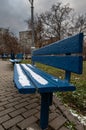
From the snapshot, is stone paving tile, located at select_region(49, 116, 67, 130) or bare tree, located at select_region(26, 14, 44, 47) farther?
bare tree, located at select_region(26, 14, 44, 47)

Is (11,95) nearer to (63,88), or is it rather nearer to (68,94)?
(68,94)

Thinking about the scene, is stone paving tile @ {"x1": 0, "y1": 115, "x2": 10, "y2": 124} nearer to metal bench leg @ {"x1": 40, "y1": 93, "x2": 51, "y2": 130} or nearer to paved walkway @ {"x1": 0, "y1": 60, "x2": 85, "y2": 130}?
paved walkway @ {"x1": 0, "y1": 60, "x2": 85, "y2": 130}

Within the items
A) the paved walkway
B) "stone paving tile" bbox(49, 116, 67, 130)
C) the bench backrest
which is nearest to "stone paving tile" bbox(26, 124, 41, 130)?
the paved walkway

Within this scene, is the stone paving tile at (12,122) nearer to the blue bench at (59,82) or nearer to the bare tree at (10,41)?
the blue bench at (59,82)

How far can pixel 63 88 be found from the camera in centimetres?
197

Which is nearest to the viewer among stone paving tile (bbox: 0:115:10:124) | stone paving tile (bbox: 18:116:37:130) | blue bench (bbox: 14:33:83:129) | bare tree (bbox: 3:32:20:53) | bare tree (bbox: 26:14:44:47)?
blue bench (bbox: 14:33:83:129)

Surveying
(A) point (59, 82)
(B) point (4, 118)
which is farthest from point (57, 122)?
(B) point (4, 118)

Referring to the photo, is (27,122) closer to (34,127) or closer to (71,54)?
(34,127)

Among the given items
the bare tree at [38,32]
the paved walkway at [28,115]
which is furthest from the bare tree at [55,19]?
the paved walkway at [28,115]

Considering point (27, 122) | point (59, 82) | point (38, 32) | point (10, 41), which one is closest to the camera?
point (59, 82)

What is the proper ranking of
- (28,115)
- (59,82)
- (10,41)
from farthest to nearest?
(10,41) < (28,115) < (59,82)

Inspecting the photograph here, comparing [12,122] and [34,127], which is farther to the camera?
[12,122]

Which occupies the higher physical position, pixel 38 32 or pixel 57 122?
pixel 38 32

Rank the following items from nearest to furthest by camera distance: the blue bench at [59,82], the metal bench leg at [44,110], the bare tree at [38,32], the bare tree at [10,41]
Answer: the blue bench at [59,82] → the metal bench leg at [44,110] → the bare tree at [38,32] → the bare tree at [10,41]
